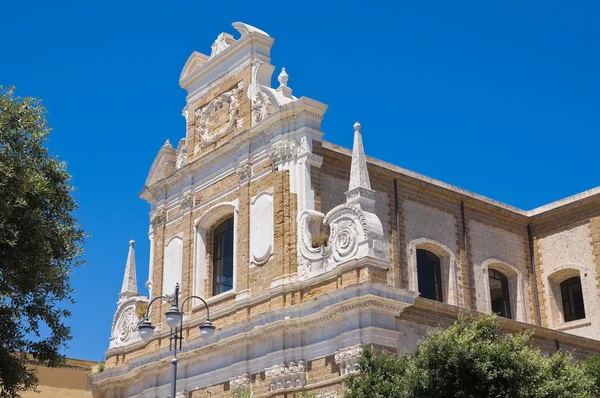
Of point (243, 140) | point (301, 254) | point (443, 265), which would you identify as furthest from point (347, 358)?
point (243, 140)

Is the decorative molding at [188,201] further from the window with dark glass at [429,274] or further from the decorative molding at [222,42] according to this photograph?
the window with dark glass at [429,274]

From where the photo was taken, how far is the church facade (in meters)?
19.8

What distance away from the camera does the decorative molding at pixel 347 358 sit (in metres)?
18.8

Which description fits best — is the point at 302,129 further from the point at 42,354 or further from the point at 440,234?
the point at 42,354

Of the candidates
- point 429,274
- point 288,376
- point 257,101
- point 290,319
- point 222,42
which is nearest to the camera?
point 288,376

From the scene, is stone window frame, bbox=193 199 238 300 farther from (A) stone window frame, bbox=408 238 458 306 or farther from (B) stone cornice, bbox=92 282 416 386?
(A) stone window frame, bbox=408 238 458 306

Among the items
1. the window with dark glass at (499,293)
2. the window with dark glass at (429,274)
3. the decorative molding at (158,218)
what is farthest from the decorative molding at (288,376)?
the window with dark glass at (499,293)

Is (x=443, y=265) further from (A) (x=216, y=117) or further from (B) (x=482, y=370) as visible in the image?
(B) (x=482, y=370)

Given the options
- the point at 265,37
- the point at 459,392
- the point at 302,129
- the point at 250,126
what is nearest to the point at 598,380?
the point at 459,392

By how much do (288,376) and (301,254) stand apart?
2.91 m

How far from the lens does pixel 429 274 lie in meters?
24.4

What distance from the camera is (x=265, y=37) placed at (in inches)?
975

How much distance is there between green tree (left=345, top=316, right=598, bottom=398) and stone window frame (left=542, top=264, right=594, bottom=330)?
10.1 m

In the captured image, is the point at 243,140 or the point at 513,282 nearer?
the point at 243,140
